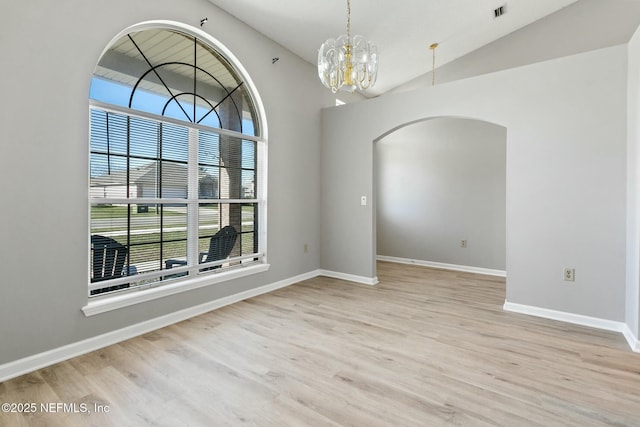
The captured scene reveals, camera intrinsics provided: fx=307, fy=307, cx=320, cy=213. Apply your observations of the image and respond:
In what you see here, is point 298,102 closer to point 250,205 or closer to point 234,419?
point 250,205

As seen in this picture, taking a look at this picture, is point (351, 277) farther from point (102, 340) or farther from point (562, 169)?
point (102, 340)

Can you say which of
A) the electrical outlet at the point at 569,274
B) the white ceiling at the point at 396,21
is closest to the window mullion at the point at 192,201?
the white ceiling at the point at 396,21

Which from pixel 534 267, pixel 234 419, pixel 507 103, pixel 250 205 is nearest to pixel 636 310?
pixel 534 267

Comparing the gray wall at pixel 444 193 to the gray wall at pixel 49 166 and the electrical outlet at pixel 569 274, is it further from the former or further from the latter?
the gray wall at pixel 49 166

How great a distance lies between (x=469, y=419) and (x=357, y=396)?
0.60 m

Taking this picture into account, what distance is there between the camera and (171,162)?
9.96 ft

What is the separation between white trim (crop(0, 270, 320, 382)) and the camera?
2059mm

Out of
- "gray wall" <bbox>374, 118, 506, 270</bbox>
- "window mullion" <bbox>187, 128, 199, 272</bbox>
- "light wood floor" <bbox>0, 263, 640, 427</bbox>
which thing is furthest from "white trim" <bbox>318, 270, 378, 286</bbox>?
"window mullion" <bbox>187, 128, 199, 272</bbox>

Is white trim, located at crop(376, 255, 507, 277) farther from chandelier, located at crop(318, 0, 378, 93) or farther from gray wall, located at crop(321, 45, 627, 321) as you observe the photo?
chandelier, located at crop(318, 0, 378, 93)

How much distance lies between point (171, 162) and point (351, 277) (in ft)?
9.36

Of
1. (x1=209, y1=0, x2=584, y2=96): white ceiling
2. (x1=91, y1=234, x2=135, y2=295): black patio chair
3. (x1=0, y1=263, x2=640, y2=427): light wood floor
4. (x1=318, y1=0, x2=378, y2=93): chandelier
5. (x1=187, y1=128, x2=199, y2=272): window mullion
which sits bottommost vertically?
(x1=0, y1=263, x2=640, y2=427): light wood floor

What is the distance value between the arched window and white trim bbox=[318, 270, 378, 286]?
1.23 meters

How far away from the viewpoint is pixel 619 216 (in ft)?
9.18

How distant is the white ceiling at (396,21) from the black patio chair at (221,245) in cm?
246
